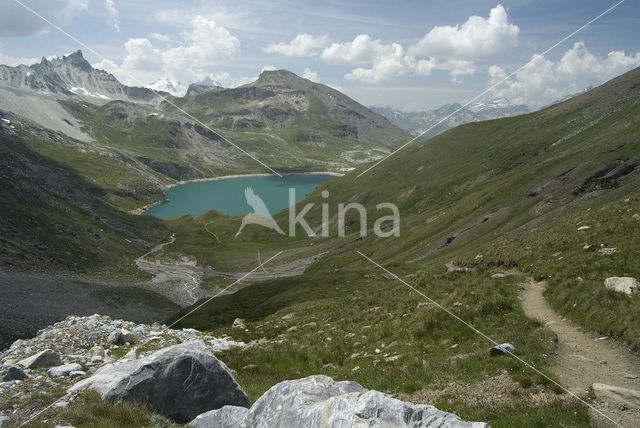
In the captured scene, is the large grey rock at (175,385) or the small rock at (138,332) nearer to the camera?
the large grey rock at (175,385)

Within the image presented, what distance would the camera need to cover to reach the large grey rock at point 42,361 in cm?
1858

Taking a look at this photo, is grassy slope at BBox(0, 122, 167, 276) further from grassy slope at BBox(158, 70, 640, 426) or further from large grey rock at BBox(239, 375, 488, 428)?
large grey rock at BBox(239, 375, 488, 428)

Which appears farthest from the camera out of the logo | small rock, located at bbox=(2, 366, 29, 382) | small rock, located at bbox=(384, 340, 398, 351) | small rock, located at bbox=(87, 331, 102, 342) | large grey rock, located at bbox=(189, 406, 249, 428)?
the logo

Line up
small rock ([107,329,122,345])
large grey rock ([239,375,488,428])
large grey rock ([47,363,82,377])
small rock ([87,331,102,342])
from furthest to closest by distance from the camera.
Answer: small rock ([87,331,102,342])
small rock ([107,329,122,345])
large grey rock ([47,363,82,377])
large grey rock ([239,375,488,428])

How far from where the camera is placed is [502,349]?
1444 centimetres

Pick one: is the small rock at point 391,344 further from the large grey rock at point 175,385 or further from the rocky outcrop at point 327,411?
the rocky outcrop at point 327,411

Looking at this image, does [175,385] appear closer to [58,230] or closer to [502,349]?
[502,349]

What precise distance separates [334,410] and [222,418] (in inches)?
145

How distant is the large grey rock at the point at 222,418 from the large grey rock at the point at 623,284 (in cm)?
1687

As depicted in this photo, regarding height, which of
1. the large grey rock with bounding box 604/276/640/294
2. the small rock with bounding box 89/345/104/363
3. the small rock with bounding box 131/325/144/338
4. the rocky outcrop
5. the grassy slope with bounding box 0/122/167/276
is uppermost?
the grassy slope with bounding box 0/122/167/276

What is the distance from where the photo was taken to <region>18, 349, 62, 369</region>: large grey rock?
18.6 m

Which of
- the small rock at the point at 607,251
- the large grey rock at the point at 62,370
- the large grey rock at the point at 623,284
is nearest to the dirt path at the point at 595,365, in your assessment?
the large grey rock at the point at 623,284

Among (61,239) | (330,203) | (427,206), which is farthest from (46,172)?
(427,206)

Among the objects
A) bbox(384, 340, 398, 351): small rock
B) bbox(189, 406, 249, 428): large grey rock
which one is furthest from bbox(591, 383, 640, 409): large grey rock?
bbox(189, 406, 249, 428): large grey rock
